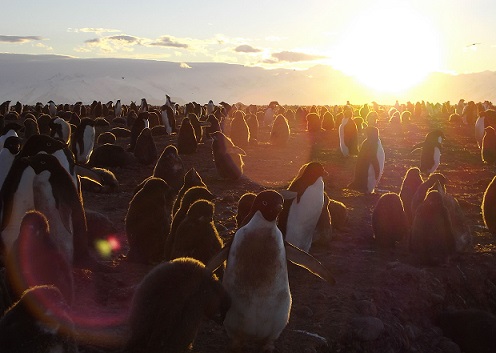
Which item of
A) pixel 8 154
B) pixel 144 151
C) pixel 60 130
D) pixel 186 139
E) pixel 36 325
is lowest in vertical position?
pixel 144 151

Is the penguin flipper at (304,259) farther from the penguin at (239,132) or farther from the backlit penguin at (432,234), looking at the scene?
the penguin at (239,132)

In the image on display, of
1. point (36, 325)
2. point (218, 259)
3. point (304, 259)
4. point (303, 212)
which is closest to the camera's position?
point (36, 325)

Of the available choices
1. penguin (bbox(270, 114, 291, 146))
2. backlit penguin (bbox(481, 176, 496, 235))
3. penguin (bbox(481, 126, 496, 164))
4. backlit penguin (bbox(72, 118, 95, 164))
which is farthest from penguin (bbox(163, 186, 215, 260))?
penguin (bbox(270, 114, 291, 146))

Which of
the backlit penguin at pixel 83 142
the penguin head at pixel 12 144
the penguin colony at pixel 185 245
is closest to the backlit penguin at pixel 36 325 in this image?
the penguin colony at pixel 185 245

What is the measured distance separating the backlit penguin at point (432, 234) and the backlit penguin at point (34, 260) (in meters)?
5.02

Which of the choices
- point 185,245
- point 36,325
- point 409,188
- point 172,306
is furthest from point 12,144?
point 409,188

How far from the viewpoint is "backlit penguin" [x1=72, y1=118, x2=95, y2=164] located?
15.8m

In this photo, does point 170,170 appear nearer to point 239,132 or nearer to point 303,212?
point 303,212

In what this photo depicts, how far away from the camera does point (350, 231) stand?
9250 millimetres

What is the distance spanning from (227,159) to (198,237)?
715 centimetres

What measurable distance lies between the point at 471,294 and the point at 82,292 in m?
5.08

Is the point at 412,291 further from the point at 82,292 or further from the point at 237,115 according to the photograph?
the point at 237,115

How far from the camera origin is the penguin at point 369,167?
12859mm

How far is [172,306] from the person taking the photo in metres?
4.32
